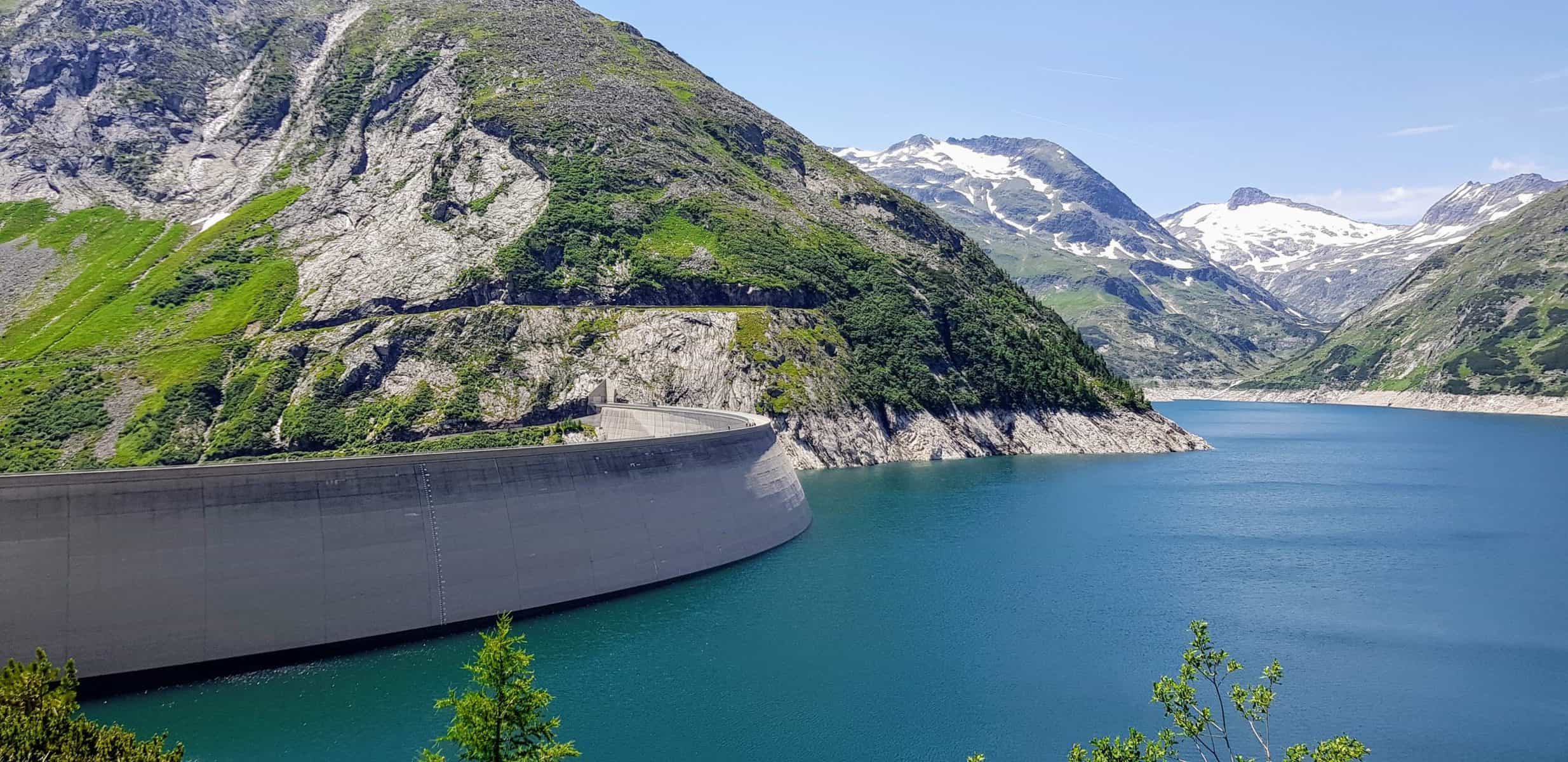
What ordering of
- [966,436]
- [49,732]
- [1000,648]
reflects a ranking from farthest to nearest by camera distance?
[966,436] < [1000,648] < [49,732]

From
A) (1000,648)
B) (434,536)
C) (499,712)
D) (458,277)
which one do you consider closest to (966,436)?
(458,277)

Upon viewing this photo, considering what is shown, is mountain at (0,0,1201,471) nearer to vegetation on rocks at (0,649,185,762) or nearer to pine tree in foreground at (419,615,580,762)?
vegetation on rocks at (0,649,185,762)

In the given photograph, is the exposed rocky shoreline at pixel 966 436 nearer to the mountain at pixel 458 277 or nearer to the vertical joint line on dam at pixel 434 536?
the mountain at pixel 458 277

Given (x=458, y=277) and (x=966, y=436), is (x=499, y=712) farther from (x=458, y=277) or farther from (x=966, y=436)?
(x=966, y=436)

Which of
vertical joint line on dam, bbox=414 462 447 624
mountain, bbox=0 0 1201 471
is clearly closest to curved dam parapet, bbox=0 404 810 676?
vertical joint line on dam, bbox=414 462 447 624

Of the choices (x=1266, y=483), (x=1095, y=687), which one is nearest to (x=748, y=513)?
(x=1095, y=687)

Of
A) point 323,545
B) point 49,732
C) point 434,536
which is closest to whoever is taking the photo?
point 49,732
